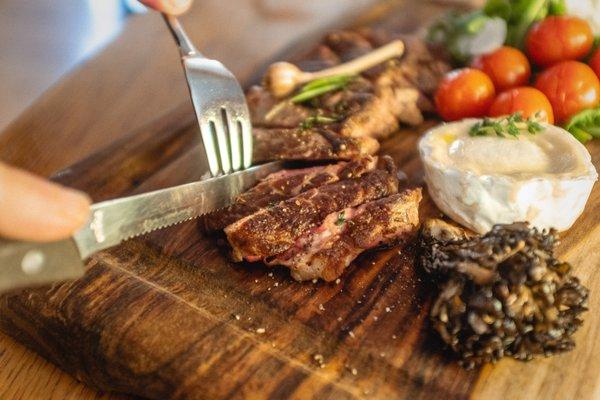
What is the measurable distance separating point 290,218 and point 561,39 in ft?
8.98

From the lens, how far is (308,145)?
4.05 metres

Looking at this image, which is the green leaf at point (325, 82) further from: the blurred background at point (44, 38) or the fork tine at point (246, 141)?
the blurred background at point (44, 38)

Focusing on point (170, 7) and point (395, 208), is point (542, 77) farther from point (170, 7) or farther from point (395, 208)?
point (170, 7)

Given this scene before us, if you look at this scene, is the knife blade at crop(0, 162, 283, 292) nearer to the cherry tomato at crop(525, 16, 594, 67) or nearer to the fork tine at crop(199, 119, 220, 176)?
the fork tine at crop(199, 119, 220, 176)

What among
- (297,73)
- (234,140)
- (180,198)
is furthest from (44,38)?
(180,198)

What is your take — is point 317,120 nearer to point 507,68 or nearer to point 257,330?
point 507,68

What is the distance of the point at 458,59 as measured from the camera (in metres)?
5.35

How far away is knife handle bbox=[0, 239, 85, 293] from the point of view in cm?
255

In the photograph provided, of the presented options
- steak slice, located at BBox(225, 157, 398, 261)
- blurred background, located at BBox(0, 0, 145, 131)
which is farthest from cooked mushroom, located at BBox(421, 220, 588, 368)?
blurred background, located at BBox(0, 0, 145, 131)

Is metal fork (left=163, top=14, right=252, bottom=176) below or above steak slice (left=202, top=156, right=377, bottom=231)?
above

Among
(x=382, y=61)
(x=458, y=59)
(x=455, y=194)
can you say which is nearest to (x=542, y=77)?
(x=458, y=59)

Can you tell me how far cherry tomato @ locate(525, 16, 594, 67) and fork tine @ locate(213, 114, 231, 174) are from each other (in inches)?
103

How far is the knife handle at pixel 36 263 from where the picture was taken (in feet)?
8.36

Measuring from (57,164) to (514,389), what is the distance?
11.7ft
